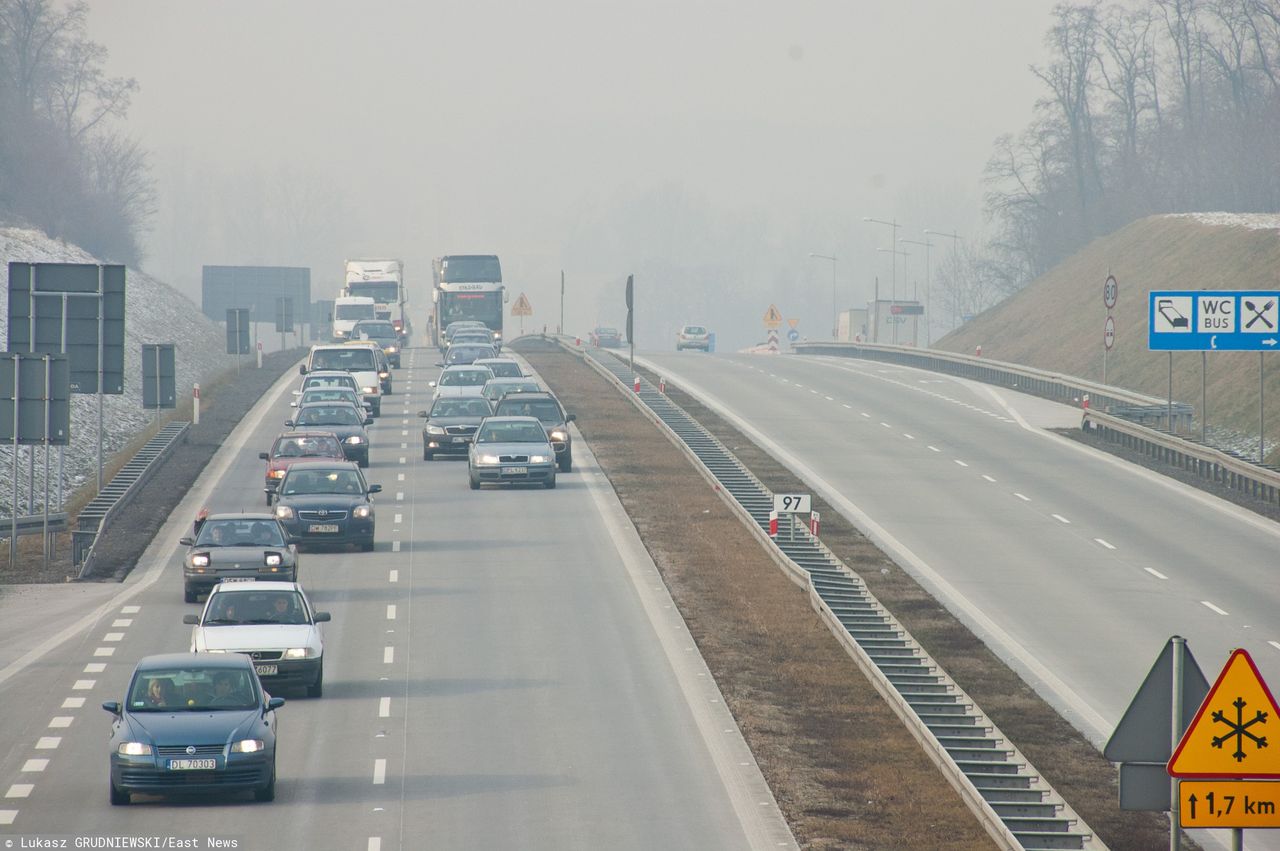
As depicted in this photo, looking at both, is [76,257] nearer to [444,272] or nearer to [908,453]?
[444,272]

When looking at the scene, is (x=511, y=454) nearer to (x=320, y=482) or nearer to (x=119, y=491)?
(x=320, y=482)

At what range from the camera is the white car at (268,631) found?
2227cm

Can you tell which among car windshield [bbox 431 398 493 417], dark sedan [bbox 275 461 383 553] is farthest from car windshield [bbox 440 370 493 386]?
dark sedan [bbox 275 461 383 553]

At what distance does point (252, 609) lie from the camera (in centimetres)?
2283

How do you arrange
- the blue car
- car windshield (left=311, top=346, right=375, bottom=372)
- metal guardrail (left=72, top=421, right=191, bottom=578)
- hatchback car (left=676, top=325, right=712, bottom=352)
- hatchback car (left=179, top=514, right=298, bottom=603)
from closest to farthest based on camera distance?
1. the blue car
2. hatchback car (left=179, top=514, right=298, bottom=603)
3. metal guardrail (left=72, top=421, right=191, bottom=578)
4. car windshield (left=311, top=346, right=375, bottom=372)
5. hatchback car (left=676, top=325, right=712, bottom=352)

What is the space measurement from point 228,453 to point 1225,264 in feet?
149

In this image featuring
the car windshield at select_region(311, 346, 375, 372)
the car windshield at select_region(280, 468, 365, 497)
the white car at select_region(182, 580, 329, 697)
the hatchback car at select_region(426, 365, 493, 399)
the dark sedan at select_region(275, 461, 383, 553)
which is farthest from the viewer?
the car windshield at select_region(311, 346, 375, 372)

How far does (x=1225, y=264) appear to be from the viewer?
3056 inches

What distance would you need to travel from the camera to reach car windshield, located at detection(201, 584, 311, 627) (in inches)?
894

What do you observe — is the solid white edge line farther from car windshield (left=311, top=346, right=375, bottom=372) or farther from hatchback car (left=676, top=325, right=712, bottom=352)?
hatchback car (left=676, top=325, right=712, bottom=352)

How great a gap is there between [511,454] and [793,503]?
33.8ft

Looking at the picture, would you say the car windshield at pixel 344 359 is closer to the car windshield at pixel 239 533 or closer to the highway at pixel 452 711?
the highway at pixel 452 711

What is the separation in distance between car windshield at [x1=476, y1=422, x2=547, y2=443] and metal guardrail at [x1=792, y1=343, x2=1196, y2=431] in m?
19.5

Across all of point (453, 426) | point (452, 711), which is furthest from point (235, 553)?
point (453, 426)
